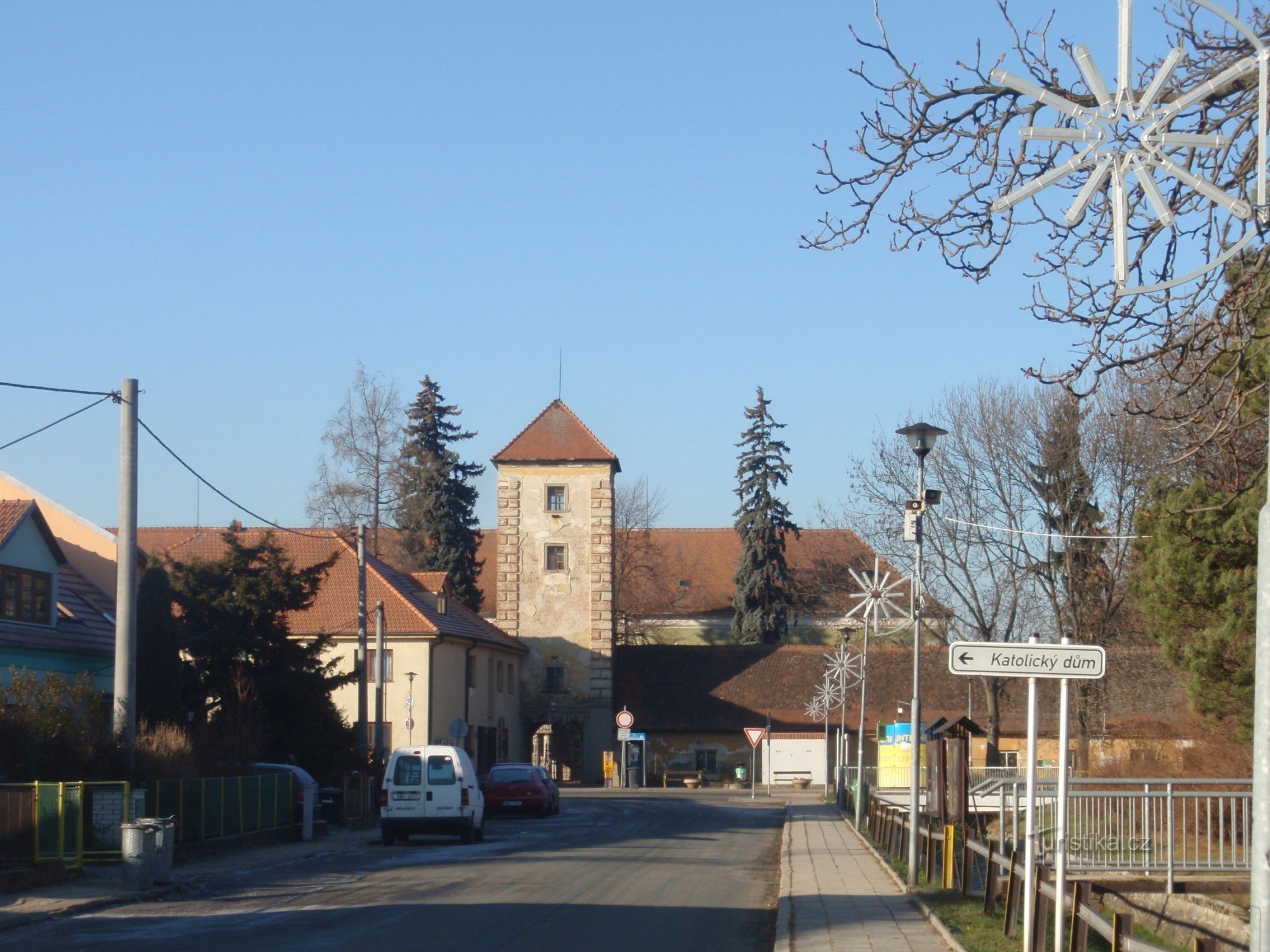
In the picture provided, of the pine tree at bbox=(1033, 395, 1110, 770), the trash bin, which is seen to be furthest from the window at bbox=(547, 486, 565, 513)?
the trash bin

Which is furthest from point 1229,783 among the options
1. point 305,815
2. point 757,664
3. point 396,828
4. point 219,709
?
point 757,664

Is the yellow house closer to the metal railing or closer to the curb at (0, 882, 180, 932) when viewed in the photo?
the curb at (0, 882, 180, 932)

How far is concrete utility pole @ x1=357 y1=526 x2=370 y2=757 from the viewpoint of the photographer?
105 ft

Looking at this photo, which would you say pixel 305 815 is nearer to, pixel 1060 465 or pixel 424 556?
pixel 1060 465

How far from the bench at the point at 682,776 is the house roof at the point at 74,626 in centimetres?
3451

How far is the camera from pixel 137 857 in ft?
57.0

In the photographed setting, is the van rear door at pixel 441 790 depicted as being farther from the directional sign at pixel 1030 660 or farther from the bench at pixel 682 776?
the bench at pixel 682 776

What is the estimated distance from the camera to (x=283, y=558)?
3234 cm

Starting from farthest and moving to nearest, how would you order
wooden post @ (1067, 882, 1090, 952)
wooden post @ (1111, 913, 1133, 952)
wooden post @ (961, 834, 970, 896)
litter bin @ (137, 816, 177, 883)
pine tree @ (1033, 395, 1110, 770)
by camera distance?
pine tree @ (1033, 395, 1110, 770), litter bin @ (137, 816, 177, 883), wooden post @ (961, 834, 970, 896), wooden post @ (1067, 882, 1090, 952), wooden post @ (1111, 913, 1133, 952)

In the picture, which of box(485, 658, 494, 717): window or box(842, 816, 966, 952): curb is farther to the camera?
box(485, 658, 494, 717): window

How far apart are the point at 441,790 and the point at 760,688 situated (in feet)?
135

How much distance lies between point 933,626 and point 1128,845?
31.6m

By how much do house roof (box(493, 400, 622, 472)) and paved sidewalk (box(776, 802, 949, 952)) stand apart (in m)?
42.1

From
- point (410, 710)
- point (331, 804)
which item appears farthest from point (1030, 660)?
point (410, 710)
